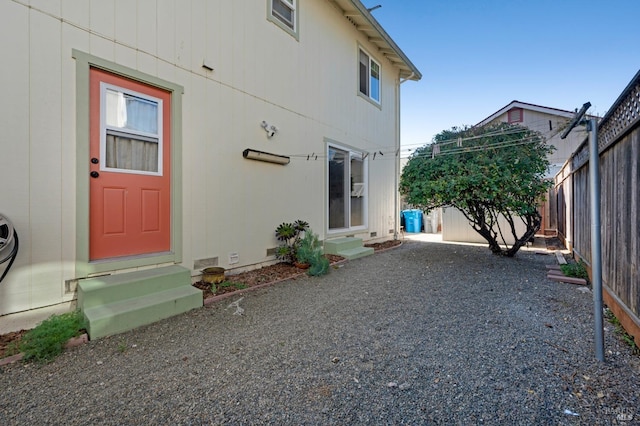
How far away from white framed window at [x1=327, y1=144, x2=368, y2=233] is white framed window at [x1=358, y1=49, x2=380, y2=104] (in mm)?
1811

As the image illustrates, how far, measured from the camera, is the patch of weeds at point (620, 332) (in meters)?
2.15

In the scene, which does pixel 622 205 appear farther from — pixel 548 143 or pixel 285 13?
pixel 548 143

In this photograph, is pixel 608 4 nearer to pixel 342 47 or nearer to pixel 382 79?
pixel 382 79

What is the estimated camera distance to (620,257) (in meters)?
2.58

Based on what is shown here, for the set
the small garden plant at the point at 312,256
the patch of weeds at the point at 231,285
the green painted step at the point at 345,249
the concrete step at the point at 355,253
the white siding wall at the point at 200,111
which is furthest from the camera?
the green painted step at the point at 345,249

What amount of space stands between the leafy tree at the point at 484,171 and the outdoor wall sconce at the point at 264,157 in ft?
7.95

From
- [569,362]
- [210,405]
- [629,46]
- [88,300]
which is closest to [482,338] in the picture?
[569,362]

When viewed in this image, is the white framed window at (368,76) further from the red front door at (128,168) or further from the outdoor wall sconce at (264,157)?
the red front door at (128,168)

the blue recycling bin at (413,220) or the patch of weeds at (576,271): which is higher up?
the blue recycling bin at (413,220)

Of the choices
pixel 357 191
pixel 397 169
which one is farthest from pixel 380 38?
pixel 357 191

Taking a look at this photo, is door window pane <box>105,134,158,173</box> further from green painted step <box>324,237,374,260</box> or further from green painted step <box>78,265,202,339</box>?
green painted step <box>324,237,374,260</box>

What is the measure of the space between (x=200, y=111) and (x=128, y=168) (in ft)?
3.95

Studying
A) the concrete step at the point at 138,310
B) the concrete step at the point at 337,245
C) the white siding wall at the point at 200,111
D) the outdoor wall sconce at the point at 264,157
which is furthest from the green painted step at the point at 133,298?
the concrete step at the point at 337,245

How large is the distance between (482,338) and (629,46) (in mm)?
9194
